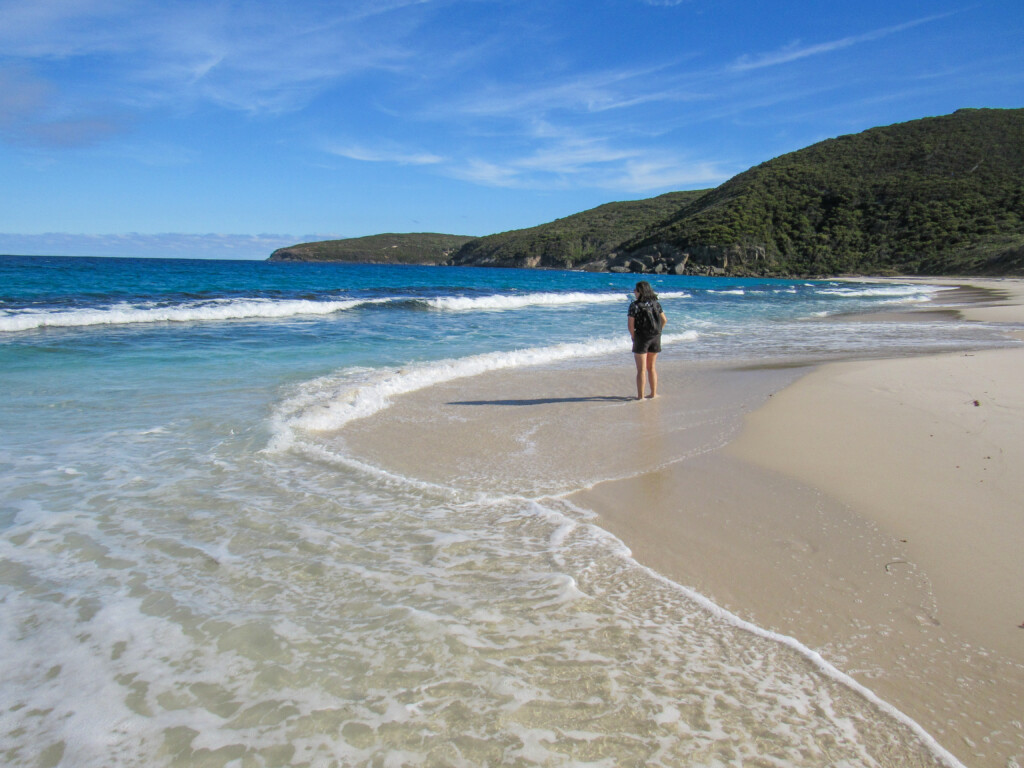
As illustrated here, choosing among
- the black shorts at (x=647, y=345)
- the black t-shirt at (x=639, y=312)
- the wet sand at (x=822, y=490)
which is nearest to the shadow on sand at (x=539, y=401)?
the wet sand at (x=822, y=490)

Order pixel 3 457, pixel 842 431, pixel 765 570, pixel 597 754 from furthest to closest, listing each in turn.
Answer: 1. pixel 842 431
2. pixel 3 457
3. pixel 765 570
4. pixel 597 754

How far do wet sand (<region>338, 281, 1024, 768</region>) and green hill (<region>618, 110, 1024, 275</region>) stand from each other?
2301 inches

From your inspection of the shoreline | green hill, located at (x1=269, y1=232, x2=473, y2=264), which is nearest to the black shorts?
the shoreline

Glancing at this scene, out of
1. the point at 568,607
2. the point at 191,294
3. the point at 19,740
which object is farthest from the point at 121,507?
the point at 191,294

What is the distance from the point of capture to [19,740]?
82.7 inches

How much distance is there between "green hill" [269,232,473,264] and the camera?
138 m

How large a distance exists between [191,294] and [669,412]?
2637 centimetres

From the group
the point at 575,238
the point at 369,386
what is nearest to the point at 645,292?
the point at 369,386

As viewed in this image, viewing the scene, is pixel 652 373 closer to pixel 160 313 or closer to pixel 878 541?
pixel 878 541

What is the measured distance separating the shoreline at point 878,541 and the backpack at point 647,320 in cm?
196

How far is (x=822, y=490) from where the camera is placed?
14.8 feet

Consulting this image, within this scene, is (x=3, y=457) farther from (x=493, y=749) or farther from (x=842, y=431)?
(x=842, y=431)

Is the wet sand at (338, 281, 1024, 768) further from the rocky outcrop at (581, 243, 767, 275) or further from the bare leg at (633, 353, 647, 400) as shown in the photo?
the rocky outcrop at (581, 243, 767, 275)

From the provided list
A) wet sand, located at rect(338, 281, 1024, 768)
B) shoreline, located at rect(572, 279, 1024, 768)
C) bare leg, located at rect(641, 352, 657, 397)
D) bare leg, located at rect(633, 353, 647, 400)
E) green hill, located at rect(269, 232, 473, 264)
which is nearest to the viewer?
shoreline, located at rect(572, 279, 1024, 768)
